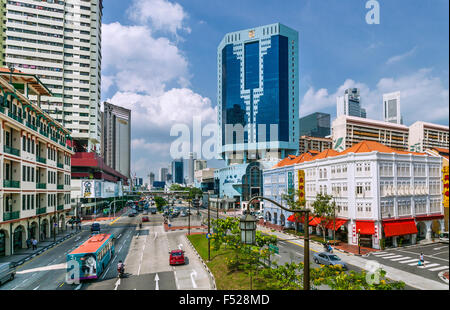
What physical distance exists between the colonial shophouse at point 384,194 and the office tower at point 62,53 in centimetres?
8398

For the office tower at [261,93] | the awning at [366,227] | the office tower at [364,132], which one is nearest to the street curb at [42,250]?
the awning at [366,227]

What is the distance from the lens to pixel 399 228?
3912 centimetres

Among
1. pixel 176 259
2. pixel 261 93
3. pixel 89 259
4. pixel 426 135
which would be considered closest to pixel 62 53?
pixel 261 93

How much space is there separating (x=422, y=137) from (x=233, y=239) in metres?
124

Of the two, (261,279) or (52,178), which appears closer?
(261,279)

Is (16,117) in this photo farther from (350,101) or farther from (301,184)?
(350,101)

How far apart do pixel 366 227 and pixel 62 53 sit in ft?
333

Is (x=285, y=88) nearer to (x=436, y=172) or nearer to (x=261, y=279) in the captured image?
(x=436, y=172)

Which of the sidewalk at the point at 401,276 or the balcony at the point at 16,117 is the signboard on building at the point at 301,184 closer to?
the sidewalk at the point at 401,276

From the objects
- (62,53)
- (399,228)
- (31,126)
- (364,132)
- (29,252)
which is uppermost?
(62,53)

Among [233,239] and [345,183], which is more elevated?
[345,183]

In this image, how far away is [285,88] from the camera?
443ft
